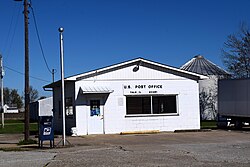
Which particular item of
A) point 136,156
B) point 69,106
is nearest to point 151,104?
point 69,106

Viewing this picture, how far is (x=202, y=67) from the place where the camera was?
4859 centimetres

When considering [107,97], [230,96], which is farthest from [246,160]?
[230,96]

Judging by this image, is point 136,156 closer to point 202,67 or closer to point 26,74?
point 26,74

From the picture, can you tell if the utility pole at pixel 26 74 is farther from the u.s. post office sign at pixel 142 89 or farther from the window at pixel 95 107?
the u.s. post office sign at pixel 142 89

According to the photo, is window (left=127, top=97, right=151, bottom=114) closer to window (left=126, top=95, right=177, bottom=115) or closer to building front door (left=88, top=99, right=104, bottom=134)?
window (left=126, top=95, right=177, bottom=115)

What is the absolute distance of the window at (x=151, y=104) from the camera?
27.3m

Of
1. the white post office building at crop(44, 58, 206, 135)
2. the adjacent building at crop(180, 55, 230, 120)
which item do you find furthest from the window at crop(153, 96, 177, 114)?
the adjacent building at crop(180, 55, 230, 120)

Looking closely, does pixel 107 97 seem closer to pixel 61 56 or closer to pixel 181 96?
pixel 181 96

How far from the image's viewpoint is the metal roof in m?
46.9

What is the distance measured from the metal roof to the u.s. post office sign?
1998 centimetres

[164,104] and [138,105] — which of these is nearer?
[138,105]

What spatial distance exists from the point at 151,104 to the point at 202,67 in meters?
22.3

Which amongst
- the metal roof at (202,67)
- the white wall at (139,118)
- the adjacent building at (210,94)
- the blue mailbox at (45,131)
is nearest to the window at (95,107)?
the white wall at (139,118)

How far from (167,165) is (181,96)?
15.3 meters
